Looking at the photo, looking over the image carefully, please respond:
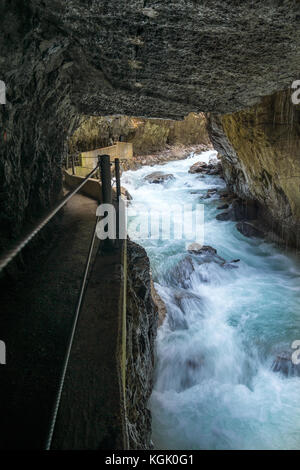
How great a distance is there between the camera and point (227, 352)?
18.5 feet

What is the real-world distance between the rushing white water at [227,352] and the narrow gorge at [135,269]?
3 centimetres

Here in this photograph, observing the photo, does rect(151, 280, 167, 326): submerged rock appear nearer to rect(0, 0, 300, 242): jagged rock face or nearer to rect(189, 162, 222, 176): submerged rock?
rect(0, 0, 300, 242): jagged rock face

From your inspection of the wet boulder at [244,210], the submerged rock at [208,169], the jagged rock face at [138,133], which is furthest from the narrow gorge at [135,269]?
the jagged rock face at [138,133]

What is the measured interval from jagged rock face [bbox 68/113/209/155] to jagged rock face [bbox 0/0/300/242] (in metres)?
15.3

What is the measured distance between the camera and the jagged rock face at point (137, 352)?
2.39m

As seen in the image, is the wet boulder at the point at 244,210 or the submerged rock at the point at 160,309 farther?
the wet boulder at the point at 244,210

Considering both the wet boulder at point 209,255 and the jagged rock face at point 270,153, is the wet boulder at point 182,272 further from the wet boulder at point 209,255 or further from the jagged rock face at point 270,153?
the jagged rock face at point 270,153

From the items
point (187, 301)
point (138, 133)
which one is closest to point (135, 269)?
point (187, 301)

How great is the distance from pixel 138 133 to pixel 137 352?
29.0m

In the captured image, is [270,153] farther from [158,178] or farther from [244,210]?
[158,178]

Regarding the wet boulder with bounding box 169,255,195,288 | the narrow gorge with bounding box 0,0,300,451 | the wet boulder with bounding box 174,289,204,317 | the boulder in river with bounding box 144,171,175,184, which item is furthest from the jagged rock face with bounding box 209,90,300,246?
the boulder in river with bounding box 144,171,175,184

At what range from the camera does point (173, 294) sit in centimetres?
722

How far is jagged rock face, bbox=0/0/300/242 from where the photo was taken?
2439 millimetres
